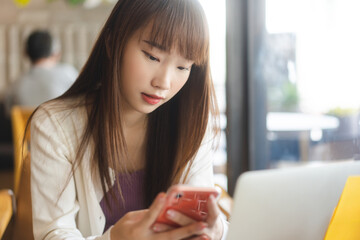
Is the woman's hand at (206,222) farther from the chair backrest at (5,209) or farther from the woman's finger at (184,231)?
the chair backrest at (5,209)

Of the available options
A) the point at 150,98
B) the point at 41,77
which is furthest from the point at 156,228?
the point at 41,77

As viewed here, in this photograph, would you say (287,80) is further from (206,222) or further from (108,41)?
(206,222)

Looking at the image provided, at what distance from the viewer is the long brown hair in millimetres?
1021

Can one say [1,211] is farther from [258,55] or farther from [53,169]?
[258,55]

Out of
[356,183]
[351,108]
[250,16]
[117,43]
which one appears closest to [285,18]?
[250,16]

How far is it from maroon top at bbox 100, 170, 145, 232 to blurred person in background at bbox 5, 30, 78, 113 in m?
2.11

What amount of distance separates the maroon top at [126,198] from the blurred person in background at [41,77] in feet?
6.92

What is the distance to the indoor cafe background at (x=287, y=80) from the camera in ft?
5.04

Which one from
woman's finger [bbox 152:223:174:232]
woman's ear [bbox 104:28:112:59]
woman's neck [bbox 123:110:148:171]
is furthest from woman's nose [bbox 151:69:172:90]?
woman's finger [bbox 152:223:174:232]

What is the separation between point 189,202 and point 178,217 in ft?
0.11

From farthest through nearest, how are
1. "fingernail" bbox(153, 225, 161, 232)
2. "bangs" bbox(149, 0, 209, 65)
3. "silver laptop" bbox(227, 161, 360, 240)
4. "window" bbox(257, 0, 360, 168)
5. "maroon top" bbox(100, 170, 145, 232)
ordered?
1. "window" bbox(257, 0, 360, 168)
2. "maroon top" bbox(100, 170, 145, 232)
3. "bangs" bbox(149, 0, 209, 65)
4. "fingernail" bbox(153, 225, 161, 232)
5. "silver laptop" bbox(227, 161, 360, 240)

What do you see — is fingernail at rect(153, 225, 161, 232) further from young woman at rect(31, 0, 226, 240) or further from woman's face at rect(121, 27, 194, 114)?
woman's face at rect(121, 27, 194, 114)

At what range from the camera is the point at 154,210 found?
0.74 metres

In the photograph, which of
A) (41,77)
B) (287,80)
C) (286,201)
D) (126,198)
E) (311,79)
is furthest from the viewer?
(41,77)
